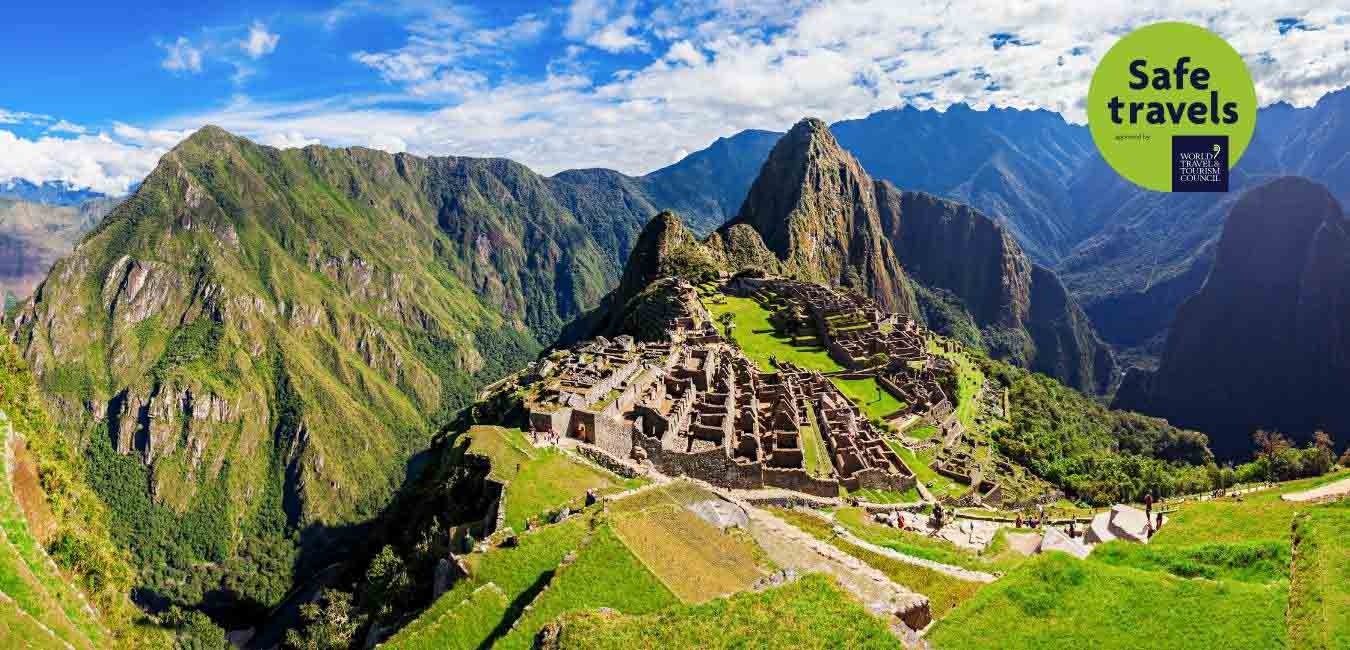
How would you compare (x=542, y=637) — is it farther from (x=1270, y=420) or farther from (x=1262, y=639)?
(x=1270, y=420)

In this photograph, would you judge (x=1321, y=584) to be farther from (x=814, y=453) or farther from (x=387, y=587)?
(x=814, y=453)

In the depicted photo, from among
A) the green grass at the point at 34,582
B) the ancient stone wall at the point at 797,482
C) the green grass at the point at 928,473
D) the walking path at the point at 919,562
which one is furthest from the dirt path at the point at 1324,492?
the green grass at the point at 34,582

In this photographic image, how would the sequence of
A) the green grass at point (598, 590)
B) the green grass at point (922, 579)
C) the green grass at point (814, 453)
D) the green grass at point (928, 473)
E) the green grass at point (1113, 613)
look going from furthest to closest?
the green grass at point (928, 473) → the green grass at point (814, 453) → the green grass at point (922, 579) → the green grass at point (598, 590) → the green grass at point (1113, 613)

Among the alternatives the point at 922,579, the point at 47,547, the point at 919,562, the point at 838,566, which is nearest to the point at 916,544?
the point at 919,562

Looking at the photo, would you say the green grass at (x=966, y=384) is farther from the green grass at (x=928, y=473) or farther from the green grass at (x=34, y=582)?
the green grass at (x=34, y=582)

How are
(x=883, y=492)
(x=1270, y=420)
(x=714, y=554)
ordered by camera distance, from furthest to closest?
A: (x=1270, y=420) < (x=883, y=492) < (x=714, y=554)

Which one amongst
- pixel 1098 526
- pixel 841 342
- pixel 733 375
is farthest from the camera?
pixel 841 342

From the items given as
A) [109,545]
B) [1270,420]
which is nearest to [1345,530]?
[109,545]
